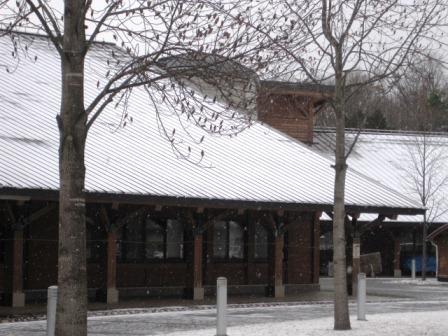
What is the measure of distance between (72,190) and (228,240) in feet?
62.1

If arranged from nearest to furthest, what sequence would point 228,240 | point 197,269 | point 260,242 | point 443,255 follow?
point 197,269, point 228,240, point 260,242, point 443,255

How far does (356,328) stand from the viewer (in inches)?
675

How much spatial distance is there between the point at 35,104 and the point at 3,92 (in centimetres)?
90

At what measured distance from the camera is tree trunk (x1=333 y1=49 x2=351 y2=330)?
16766 millimetres

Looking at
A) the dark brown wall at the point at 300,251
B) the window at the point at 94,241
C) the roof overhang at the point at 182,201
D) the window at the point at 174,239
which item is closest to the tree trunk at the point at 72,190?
the roof overhang at the point at 182,201

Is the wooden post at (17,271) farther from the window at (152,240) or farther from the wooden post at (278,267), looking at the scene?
the wooden post at (278,267)

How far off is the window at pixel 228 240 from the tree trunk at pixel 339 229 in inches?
454

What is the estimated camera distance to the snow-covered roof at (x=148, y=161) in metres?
22.7

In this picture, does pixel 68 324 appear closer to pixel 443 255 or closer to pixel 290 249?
pixel 290 249

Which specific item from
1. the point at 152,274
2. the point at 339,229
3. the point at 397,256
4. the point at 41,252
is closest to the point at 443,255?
the point at 397,256

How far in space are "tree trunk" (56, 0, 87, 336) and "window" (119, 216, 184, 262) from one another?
54.5ft

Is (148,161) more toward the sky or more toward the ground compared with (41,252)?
more toward the sky

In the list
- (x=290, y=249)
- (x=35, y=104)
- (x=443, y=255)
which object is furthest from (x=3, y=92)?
(x=443, y=255)

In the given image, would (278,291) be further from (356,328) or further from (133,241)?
(356,328)
